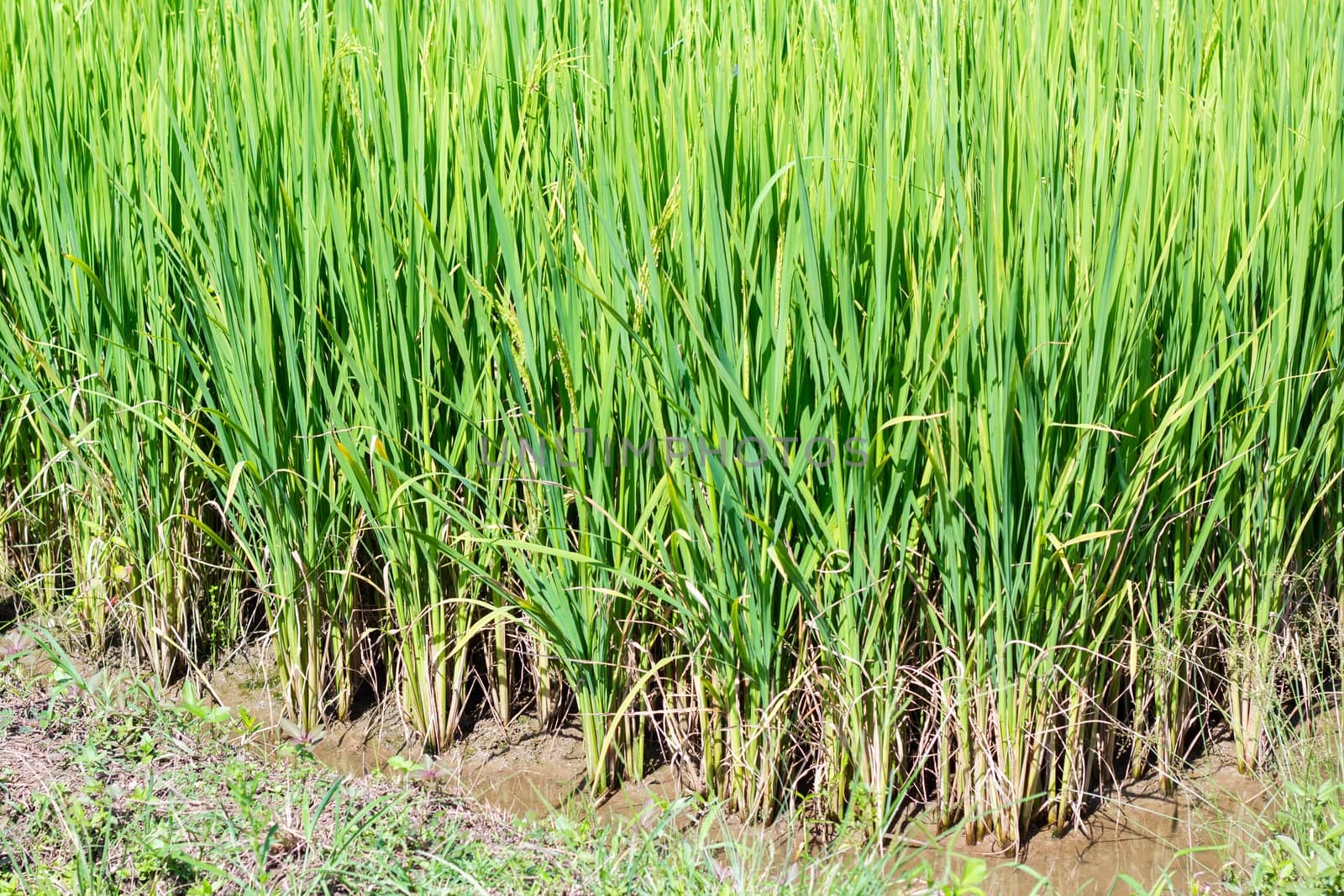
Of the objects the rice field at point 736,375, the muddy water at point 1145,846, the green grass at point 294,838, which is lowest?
the muddy water at point 1145,846

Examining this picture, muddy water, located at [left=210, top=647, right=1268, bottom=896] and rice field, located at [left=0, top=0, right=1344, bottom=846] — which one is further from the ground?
rice field, located at [left=0, top=0, right=1344, bottom=846]

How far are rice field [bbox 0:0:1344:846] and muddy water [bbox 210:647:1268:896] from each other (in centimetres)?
5

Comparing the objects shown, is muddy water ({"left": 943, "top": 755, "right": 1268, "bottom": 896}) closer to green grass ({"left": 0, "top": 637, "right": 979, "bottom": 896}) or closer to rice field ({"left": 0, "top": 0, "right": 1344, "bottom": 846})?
rice field ({"left": 0, "top": 0, "right": 1344, "bottom": 846})

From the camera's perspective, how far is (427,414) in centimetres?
193

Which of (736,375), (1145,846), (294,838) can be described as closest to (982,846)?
(1145,846)

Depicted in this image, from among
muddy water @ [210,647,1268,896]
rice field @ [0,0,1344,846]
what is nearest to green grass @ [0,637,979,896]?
muddy water @ [210,647,1268,896]

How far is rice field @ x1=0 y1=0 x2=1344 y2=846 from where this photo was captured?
5.39 feet

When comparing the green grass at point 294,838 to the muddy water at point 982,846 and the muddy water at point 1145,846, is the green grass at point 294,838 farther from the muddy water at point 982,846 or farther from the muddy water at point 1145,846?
the muddy water at point 1145,846

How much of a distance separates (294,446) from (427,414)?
284 mm

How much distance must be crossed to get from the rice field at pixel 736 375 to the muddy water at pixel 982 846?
0.05 metres

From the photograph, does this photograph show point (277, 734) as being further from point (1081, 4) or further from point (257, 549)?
point (1081, 4)

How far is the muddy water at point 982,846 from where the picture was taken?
71.6 inches

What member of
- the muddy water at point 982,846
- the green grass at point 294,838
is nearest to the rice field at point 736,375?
the muddy water at point 982,846

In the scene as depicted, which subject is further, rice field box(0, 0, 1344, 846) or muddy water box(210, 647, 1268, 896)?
muddy water box(210, 647, 1268, 896)
